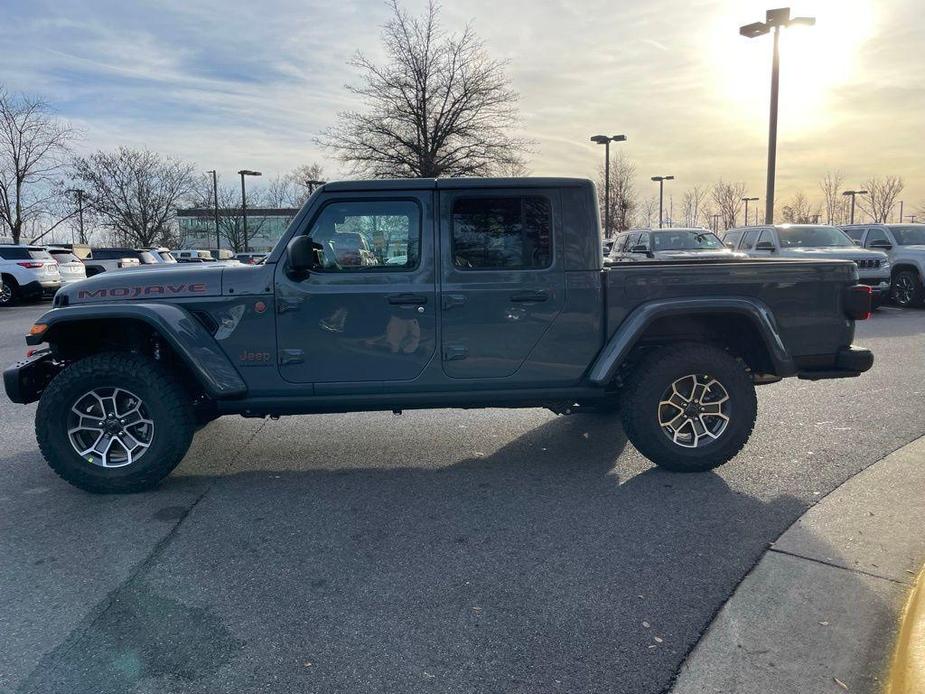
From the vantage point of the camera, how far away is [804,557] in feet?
11.0

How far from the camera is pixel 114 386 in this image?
167 inches

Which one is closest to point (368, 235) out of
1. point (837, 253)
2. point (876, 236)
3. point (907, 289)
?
point (837, 253)

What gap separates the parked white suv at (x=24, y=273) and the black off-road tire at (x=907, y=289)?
21961 millimetres

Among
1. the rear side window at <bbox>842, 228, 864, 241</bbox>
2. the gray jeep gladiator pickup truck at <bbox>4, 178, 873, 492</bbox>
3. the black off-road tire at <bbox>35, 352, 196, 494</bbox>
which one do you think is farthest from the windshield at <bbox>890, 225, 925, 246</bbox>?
the black off-road tire at <bbox>35, 352, 196, 494</bbox>

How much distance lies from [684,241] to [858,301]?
38.5 feet

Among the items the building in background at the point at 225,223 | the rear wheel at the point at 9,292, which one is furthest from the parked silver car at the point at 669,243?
the building in background at the point at 225,223

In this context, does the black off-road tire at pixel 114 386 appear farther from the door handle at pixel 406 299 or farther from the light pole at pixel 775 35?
the light pole at pixel 775 35

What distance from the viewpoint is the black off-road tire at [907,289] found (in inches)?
580

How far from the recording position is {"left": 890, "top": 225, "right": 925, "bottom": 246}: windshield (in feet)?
50.9

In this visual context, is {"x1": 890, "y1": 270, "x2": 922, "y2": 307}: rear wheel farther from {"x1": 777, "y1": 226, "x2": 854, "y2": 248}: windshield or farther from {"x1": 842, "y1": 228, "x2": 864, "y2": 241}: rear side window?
{"x1": 842, "y1": 228, "x2": 864, "y2": 241}: rear side window

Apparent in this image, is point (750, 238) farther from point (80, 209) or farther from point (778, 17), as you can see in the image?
point (80, 209)

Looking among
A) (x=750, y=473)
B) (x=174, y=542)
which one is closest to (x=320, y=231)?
(x=174, y=542)

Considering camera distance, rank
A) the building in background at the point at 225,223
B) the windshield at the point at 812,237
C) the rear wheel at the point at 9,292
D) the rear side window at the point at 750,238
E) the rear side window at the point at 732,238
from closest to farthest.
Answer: the windshield at the point at 812,237 < the rear side window at the point at 750,238 < the rear side window at the point at 732,238 < the rear wheel at the point at 9,292 < the building in background at the point at 225,223

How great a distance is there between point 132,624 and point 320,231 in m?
2.52
